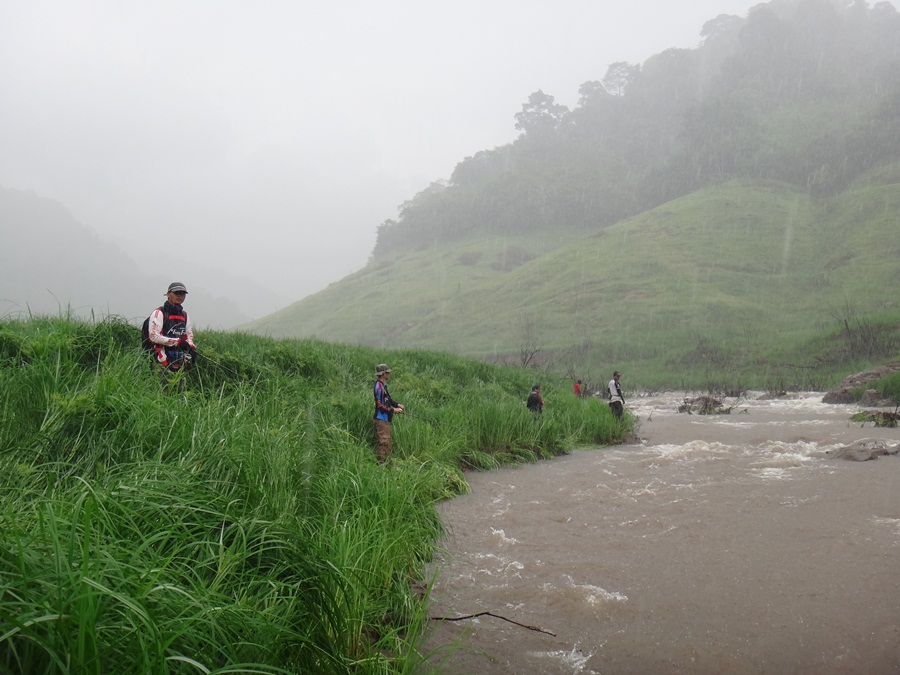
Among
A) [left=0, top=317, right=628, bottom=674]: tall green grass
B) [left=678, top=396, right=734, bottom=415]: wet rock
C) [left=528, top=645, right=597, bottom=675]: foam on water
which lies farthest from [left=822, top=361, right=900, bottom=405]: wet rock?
[left=528, top=645, right=597, bottom=675]: foam on water

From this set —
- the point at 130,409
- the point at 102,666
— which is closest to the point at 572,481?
the point at 130,409

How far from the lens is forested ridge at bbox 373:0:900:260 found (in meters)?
91.9

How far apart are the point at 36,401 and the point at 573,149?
5789 inches

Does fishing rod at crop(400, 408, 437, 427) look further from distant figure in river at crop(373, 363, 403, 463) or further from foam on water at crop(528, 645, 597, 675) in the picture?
foam on water at crop(528, 645, 597, 675)

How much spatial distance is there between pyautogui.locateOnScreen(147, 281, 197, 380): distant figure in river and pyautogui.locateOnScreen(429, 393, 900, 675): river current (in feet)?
12.9

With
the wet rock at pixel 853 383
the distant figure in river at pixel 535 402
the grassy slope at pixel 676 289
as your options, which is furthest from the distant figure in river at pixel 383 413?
the grassy slope at pixel 676 289

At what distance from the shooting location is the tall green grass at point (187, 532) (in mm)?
2484

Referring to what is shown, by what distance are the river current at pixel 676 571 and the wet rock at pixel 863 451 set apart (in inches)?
11.7

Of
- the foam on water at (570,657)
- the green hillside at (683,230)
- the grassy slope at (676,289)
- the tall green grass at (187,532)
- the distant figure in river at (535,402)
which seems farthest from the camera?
the grassy slope at (676,289)

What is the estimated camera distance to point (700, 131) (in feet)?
346

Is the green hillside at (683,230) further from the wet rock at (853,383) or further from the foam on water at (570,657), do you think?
the foam on water at (570,657)

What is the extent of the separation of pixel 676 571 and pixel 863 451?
7.31m

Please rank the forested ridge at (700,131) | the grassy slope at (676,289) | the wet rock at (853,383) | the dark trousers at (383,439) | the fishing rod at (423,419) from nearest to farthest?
the dark trousers at (383,439)
the fishing rod at (423,419)
the wet rock at (853,383)
the grassy slope at (676,289)
the forested ridge at (700,131)

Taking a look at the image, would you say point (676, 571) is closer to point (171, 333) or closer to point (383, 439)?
point (383, 439)
